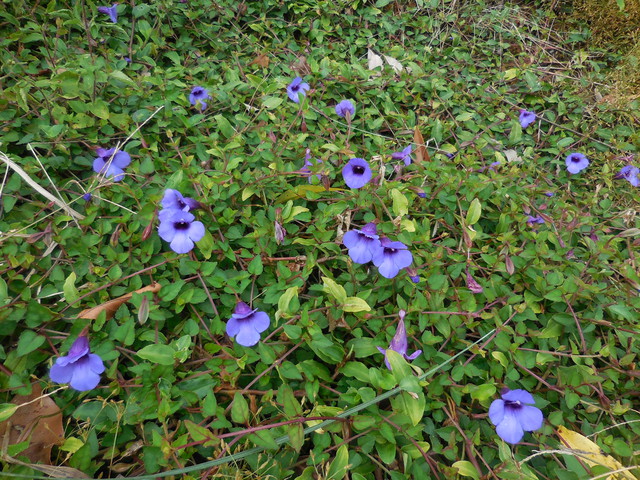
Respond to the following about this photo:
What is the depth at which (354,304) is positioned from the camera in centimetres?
155

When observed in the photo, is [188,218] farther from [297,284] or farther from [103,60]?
[103,60]

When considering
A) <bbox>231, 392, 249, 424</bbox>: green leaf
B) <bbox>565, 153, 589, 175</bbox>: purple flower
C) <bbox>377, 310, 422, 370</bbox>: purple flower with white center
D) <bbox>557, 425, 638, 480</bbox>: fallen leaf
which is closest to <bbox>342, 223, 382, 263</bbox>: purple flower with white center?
<bbox>377, 310, 422, 370</bbox>: purple flower with white center

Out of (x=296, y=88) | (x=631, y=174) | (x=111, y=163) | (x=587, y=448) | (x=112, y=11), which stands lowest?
(x=587, y=448)

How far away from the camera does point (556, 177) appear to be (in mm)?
2723

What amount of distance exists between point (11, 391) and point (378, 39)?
3.26 m

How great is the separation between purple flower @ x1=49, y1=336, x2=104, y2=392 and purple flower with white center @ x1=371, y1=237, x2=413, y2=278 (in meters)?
1.05

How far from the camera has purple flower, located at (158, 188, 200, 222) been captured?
161 centimetres

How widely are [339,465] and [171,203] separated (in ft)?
3.76

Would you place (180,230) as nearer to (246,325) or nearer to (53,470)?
(246,325)

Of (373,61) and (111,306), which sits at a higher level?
(373,61)

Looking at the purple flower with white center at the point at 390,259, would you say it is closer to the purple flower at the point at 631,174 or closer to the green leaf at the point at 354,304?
the green leaf at the point at 354,304

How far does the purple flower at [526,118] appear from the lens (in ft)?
9.45

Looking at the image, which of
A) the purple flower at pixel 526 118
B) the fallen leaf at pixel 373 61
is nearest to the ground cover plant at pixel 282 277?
the purple flower at pixel 526 118

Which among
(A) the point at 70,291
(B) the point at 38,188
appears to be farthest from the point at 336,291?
(B) the point at 38,188
